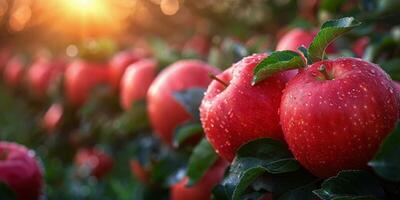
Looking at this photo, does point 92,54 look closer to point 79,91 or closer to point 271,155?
point 79,91

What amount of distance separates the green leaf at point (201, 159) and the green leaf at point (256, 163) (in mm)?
240

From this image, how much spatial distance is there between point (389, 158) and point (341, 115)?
10 cm

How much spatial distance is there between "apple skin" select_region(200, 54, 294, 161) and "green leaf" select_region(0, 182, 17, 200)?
0.53 meters

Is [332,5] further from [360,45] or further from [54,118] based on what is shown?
[54,118]

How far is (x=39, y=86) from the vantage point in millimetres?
3398

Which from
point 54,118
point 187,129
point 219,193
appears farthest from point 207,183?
point 54,118

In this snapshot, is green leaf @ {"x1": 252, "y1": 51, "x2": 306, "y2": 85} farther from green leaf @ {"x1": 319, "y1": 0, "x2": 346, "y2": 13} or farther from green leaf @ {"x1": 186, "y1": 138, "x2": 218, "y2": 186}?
green leaf @ {"x1": 319, "y1": 0, "x2": 346, "y2": 13}

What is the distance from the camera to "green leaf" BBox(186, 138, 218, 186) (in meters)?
1.21

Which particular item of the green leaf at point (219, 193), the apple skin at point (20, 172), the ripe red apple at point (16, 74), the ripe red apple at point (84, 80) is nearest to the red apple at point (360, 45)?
the green leaf at point (219, 193)

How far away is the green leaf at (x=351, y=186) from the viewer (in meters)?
0.79

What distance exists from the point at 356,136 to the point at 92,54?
184 cm

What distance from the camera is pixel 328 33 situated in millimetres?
883

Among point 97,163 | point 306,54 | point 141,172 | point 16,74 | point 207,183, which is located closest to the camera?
point 306,54

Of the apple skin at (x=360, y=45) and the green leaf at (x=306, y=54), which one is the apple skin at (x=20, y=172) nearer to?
the green leaf at (x=306, y=54)
